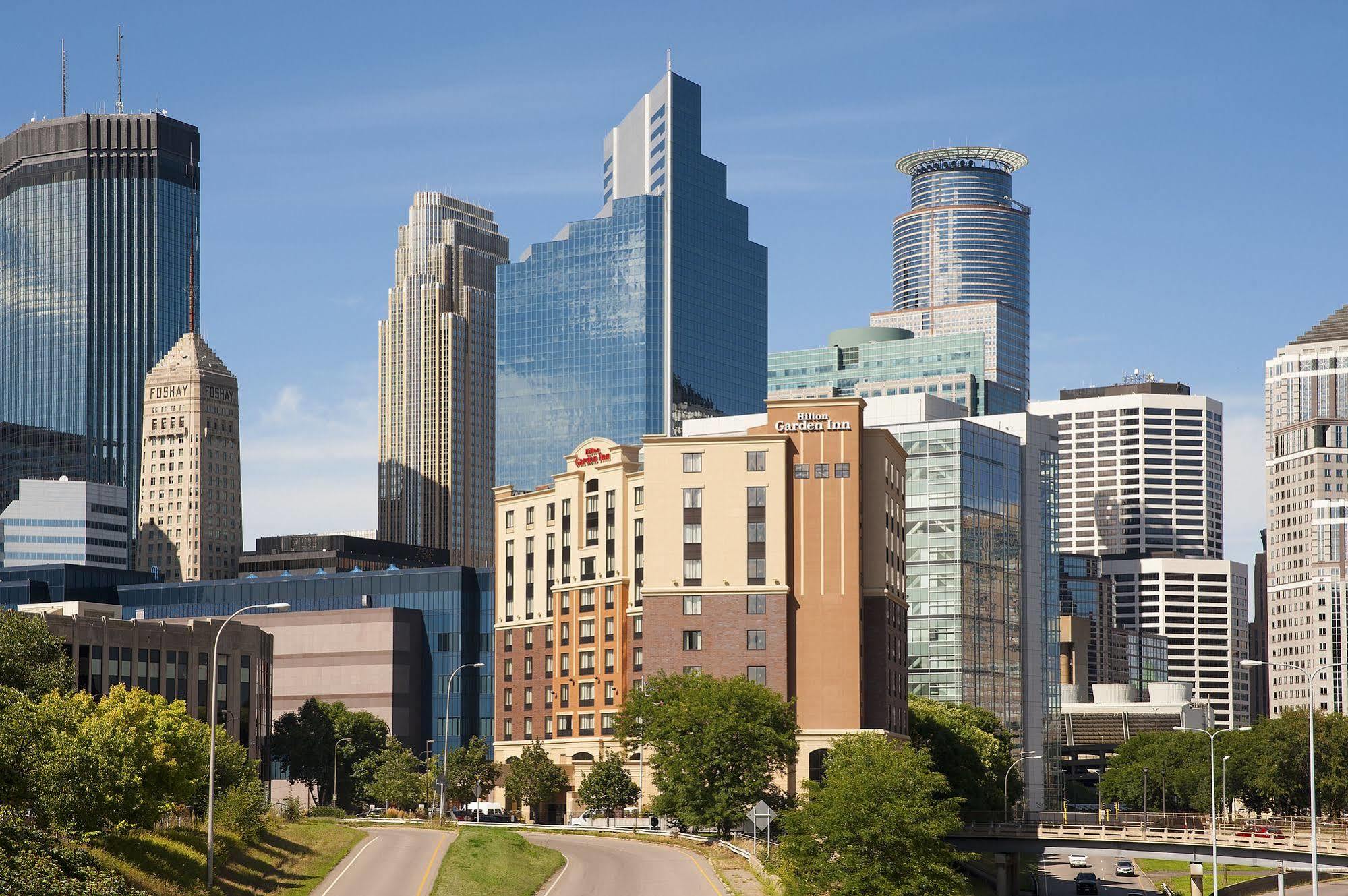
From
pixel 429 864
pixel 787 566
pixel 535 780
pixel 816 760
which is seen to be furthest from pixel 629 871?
pixel 535 780

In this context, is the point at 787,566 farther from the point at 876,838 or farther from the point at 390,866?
the point at 390,866

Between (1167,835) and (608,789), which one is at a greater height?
(608,789)

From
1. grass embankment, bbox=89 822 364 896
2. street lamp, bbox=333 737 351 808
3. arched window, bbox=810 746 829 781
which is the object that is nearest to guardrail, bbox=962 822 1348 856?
arched window, bbox=810 746 829 781

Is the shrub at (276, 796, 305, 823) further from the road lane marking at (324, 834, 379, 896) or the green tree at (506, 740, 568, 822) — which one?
the green tree at (506, 740, 568, 822)

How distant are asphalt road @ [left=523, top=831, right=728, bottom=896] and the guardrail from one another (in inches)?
1779

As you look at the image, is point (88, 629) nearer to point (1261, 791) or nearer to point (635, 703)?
point (635, 703)

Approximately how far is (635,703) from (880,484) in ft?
129

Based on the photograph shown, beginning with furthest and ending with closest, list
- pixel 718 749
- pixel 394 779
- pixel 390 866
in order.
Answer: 1. pixel 394 779
2. pixel 718 749
3. pixel 390 866

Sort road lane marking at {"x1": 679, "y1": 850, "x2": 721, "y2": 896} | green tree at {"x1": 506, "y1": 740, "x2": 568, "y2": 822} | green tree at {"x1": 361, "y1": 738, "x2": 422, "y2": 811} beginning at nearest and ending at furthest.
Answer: road lane marking at {"x1": 679, "y1": 850, "x2": 721, "y2": 896}
green tree at {"x1": 361, "y1": 738, "x2": 422, "y2": 811}
green tree at {"x1": 506, "y1": 740, "x2": 568, "y2": 822}

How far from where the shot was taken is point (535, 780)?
178500mm

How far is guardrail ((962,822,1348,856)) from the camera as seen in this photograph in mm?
130500

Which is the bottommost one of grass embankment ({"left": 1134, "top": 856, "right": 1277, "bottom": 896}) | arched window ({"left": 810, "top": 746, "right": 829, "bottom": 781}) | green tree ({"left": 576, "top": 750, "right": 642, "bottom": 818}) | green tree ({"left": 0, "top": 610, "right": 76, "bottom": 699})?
grass embankment ({"left": 1134, "top": 856, "right": 1277, "bottom": 896})

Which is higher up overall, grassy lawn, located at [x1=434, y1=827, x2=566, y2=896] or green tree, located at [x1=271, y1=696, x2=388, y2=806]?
grassy lawn, located at [x1=434, y1=827, x2=566, y2=896]

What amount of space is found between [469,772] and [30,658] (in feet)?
266
